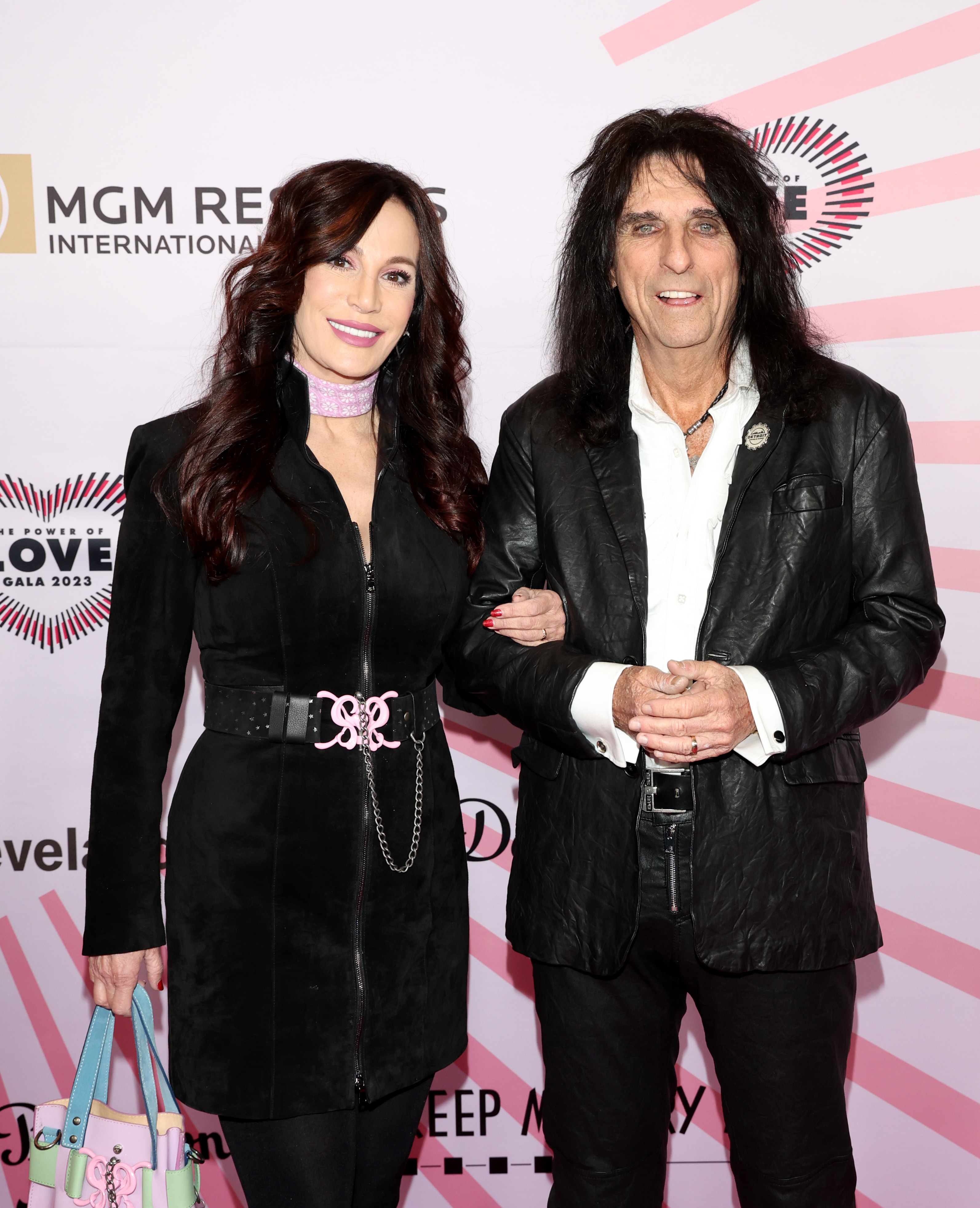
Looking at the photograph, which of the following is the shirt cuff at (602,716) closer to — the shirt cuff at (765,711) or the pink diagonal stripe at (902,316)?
the shirt cuff at (765,711)

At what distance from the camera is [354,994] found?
1.88 m

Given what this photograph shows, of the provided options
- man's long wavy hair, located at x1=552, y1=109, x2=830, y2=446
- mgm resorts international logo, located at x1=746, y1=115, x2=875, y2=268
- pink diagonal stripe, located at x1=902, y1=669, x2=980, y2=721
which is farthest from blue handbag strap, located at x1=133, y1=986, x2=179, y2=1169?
mgm resorts international logo, located at x1=746, y1=115, x2=875, y2=268

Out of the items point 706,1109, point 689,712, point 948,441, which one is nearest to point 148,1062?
point 689,712

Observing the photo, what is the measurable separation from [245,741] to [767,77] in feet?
6.52

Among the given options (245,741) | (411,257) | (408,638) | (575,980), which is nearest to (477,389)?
(411,257)

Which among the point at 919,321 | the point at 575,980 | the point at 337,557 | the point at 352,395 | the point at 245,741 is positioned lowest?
the point at 575,980

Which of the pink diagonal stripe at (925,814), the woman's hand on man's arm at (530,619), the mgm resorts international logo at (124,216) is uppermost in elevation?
the mgm resorts international logo at (124,216)

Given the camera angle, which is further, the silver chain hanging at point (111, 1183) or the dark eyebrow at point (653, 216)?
the dark eyebrow at point (653, 216)

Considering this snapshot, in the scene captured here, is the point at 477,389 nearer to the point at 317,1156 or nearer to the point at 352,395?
the point at 352,395

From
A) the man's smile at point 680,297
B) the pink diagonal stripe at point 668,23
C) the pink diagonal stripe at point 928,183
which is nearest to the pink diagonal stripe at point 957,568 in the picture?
the pink diagonal stripe at point 928,183

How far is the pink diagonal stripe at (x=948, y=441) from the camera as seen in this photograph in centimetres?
258

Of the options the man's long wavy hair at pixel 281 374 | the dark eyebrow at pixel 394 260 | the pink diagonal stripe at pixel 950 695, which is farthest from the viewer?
the pink diagonal stripe at pixel 950 695

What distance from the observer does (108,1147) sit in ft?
6.17

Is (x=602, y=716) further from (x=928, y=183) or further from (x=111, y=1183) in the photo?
(x=928, y=183)
